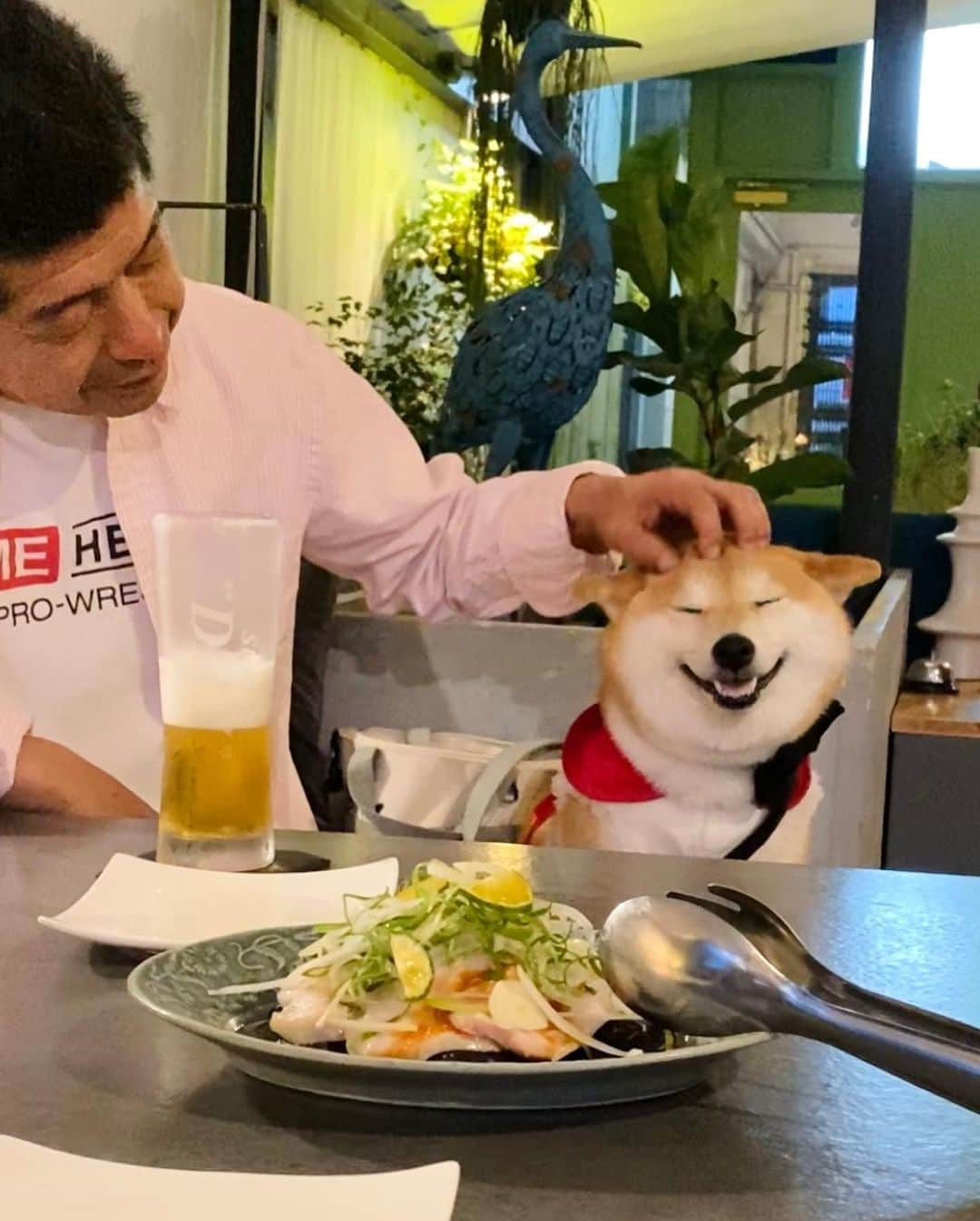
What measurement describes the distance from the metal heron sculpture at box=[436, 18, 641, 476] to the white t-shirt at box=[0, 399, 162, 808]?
0.91 m

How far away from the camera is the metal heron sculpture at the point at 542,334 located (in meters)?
2.09

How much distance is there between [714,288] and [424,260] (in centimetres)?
102

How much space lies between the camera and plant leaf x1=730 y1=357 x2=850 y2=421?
8.45 ft

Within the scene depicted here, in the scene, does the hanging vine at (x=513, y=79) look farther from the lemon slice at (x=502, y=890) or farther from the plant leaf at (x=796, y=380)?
the lemon slice at (x=502, y=890)

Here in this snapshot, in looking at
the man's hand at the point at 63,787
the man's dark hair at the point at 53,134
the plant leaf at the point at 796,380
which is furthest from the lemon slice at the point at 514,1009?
the plant leaf at the point at 796,380

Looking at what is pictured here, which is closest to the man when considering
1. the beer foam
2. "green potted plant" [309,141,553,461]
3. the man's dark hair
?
the man's dark hair

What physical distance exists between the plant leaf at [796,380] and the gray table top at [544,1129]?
200cm

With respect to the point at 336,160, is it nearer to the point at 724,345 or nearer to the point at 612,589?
the point at 724,345

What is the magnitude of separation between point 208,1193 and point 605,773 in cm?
94

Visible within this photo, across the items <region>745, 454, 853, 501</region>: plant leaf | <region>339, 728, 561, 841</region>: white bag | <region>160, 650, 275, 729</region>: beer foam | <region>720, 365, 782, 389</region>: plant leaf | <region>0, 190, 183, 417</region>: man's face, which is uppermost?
<region>720, 365, 782, 389</region>: plant leaf

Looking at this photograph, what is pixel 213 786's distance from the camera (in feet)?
2.78

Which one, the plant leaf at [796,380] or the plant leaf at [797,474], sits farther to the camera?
the plant leaf at [796,380]

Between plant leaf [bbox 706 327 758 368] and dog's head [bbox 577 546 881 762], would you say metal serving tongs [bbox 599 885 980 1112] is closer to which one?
dog's head [bbox 577 546 881 762]

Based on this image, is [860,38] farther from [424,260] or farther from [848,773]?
[848,773]
